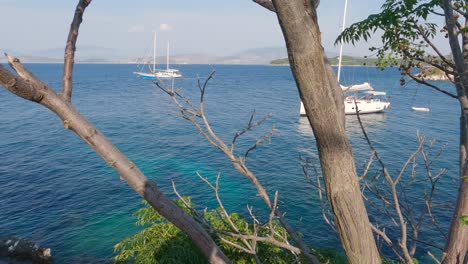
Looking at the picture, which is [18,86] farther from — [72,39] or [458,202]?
[458,202]

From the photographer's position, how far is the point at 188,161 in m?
29.0

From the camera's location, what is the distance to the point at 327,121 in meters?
1.88

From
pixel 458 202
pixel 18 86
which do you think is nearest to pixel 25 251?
pixel 18 86

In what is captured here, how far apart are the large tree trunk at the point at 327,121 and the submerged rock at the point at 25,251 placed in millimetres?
16356

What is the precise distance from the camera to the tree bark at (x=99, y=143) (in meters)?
1.55

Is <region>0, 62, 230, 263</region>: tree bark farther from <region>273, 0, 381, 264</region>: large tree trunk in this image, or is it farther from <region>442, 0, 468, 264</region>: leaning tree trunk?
<region>442, 0, 468, 264</region>: leaning tree trunk

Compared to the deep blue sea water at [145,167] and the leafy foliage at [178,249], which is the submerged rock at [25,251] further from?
the leafy foliage at [178,249]

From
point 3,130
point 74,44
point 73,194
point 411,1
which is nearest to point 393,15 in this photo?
point 411,1

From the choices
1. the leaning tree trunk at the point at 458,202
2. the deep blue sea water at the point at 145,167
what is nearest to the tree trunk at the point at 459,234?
the leaning tree trunk at the point at 458,202

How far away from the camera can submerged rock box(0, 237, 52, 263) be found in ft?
48.6

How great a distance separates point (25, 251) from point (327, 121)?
1760 cm

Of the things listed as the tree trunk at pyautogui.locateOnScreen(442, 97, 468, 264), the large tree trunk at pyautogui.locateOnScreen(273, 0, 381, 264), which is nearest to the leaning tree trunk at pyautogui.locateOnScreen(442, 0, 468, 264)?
the tree trunk at pyautogui.locateOnScreen(442, 97, 468, 264)

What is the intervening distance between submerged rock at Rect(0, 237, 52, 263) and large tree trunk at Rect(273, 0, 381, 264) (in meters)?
16.4

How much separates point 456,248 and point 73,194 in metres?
22.9
